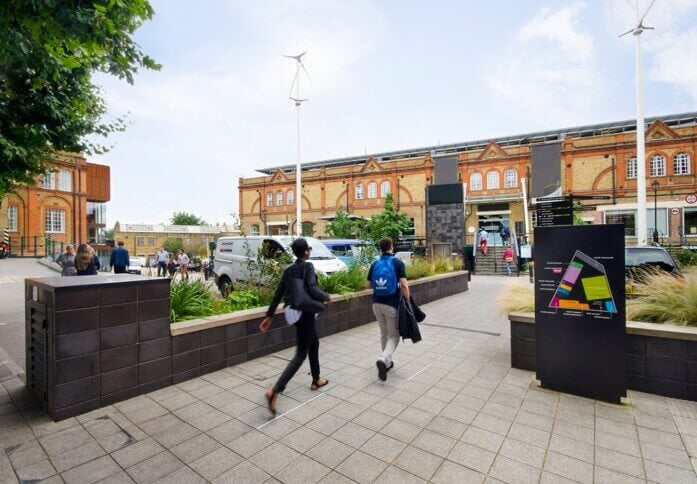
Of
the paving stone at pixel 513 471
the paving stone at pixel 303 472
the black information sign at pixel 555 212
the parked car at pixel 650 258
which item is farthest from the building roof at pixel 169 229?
the paving stone at pixel 513 471

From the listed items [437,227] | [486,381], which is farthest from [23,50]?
[437,227]

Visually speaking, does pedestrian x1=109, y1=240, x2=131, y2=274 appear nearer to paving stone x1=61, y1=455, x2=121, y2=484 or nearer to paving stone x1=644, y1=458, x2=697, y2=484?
paving stone x1=61, y1=455, x2=121, y2=484

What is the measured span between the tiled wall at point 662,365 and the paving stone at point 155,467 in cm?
504

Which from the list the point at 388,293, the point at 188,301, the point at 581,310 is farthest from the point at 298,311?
the point at 581,310

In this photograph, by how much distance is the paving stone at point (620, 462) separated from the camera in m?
2.74

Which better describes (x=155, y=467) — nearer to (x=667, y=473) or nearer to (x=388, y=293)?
(x=388, y=293)

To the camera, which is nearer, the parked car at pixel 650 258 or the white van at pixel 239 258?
the parked car at pixel 650 258

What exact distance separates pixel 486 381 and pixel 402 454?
211 centimetres

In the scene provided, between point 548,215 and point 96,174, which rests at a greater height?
point 96,174

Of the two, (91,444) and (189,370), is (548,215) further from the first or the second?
(91,444)

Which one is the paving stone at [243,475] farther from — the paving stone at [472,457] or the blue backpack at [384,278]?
the blue backpack at [384,278]

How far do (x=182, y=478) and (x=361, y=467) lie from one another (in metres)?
1.37

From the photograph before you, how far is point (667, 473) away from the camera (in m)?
2.71

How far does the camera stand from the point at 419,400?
3.99m
